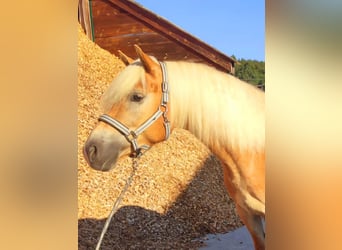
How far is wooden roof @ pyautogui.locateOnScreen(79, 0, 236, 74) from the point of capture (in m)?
2.94

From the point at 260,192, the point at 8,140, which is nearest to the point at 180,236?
the point at 260,192

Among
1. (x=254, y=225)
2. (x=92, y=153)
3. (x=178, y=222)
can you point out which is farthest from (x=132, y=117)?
(x=178, y=222)

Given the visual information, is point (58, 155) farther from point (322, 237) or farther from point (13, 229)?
point (322, 237)

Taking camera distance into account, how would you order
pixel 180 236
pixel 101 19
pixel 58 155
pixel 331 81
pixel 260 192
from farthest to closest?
pixel 180 236
pixel 101 19
pixel 260 192
pixel 58 155
pixel 331 81

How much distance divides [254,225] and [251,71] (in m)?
0.96

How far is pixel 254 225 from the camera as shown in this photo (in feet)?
8.96

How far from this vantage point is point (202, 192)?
3428 mm

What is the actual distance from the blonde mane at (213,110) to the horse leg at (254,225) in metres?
0.40

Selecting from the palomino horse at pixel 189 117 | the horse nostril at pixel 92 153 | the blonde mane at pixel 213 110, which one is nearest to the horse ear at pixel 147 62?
the palomino horse at pixel 189 117

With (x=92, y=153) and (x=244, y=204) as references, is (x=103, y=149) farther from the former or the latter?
(x=244, y=204)

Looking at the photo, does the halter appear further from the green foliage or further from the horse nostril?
the green foliage

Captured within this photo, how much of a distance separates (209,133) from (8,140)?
117 cm

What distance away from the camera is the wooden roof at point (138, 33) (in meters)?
2.94

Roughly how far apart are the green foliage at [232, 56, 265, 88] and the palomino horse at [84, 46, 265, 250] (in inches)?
7.7
